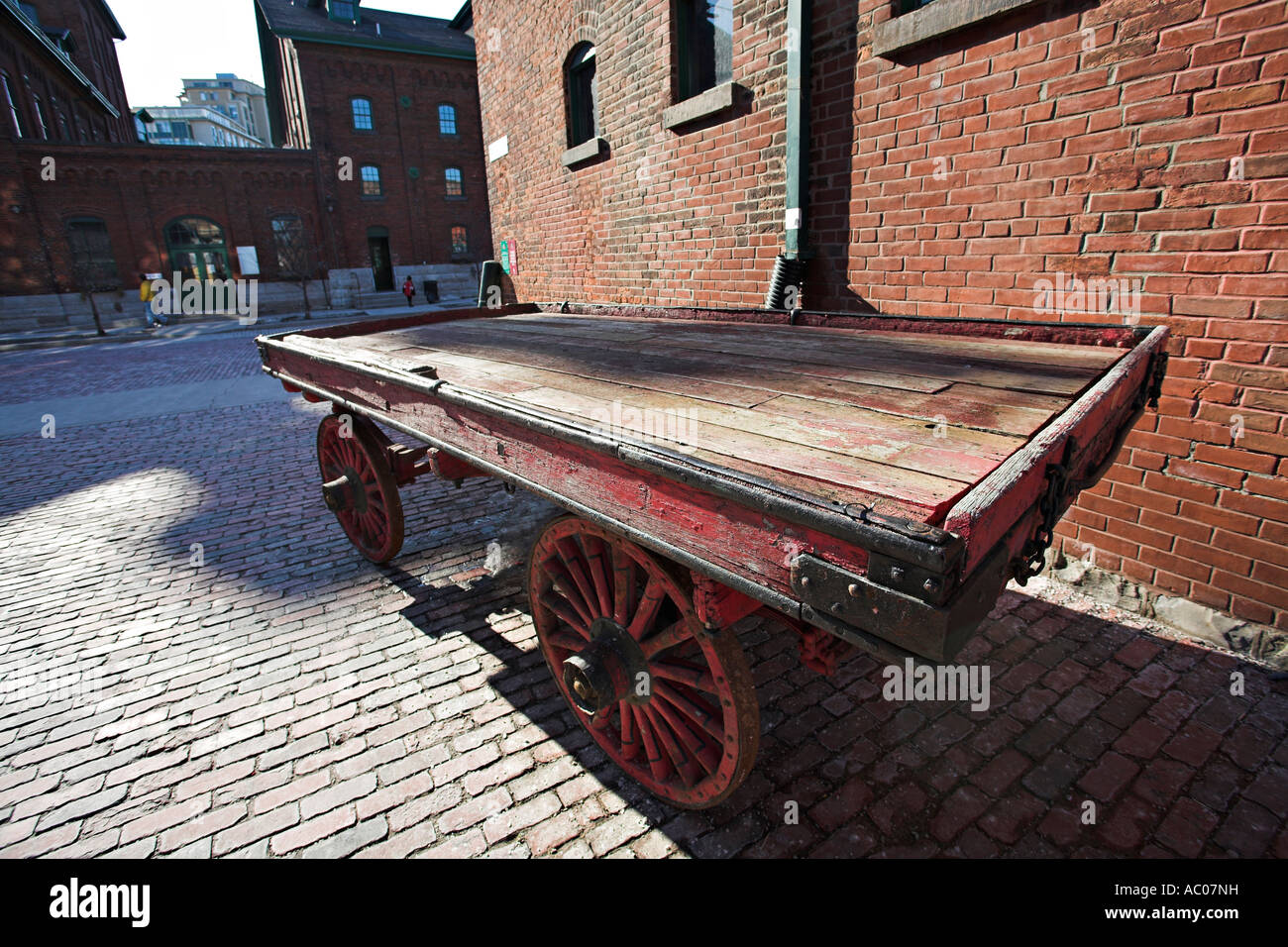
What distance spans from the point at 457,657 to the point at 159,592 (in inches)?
86.8

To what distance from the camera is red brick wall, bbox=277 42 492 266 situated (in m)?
26.2

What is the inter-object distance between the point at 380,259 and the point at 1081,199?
30.2m

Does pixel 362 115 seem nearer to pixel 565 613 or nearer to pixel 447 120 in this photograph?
pixel 447 120

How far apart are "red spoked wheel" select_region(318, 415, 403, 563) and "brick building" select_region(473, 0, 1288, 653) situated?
3.20 metres

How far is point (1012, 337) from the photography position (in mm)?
2807

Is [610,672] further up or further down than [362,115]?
further down

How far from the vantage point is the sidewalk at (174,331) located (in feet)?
57.2

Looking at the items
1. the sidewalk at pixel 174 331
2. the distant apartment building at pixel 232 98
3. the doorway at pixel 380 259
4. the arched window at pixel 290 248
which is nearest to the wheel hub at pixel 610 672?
the sidewalk at pixel 174 331

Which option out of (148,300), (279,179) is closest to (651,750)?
(148,300)

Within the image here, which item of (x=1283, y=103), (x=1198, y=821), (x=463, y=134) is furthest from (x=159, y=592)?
(x=463, y=134)

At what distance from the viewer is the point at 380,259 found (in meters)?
28.5

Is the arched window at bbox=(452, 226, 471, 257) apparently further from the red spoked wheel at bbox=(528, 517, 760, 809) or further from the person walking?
the red spoked wheel at bbox=(528, 517, 760, 809)

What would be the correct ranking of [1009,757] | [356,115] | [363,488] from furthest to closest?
[356,115] → [363,488] → [1009,757]
